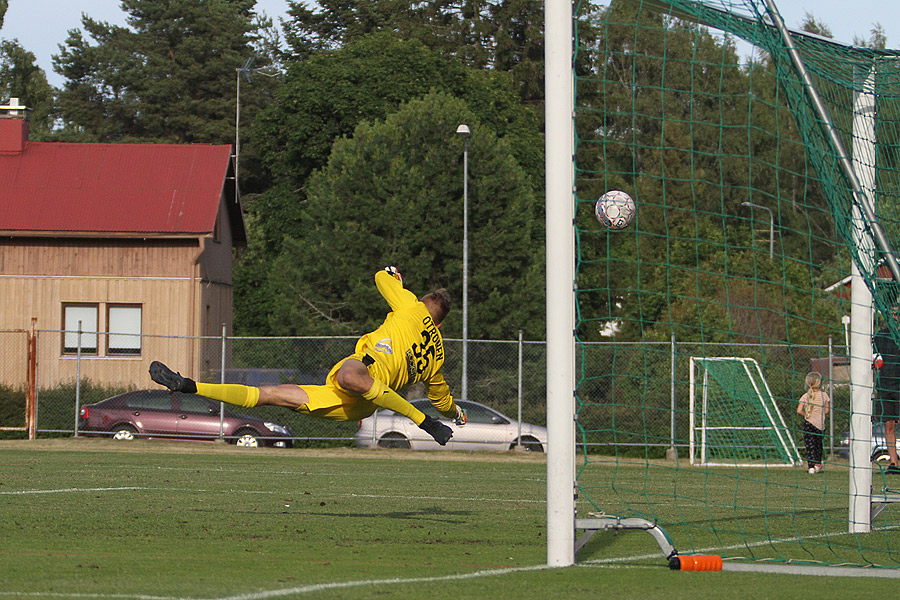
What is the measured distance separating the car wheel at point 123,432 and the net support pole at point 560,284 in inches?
706

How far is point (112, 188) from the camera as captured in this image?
1352 inches

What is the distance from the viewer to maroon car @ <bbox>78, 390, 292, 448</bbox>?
22875 mm

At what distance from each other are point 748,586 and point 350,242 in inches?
1165

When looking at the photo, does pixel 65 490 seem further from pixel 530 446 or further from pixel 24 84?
pixel 24 84

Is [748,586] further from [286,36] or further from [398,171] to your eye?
[286,36]

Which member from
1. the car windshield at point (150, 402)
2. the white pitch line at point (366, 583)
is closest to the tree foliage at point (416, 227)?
the car windshield at point (150, 402)

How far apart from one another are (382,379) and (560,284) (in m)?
2.45

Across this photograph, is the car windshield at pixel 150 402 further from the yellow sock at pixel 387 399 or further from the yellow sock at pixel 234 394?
the yellow sock at pixel 387 399

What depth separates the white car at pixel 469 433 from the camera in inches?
883

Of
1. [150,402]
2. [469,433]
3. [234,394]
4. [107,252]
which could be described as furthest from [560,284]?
[107,252]

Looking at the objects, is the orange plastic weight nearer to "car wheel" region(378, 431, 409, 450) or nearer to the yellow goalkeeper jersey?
the yellow goalkeeper jersey

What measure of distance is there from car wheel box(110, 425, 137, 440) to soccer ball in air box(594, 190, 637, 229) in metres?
16.1

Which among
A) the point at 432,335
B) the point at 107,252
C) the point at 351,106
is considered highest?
the point at 351,106

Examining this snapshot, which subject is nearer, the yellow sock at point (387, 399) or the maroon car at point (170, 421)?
the yellow sock at point (387, 399)
